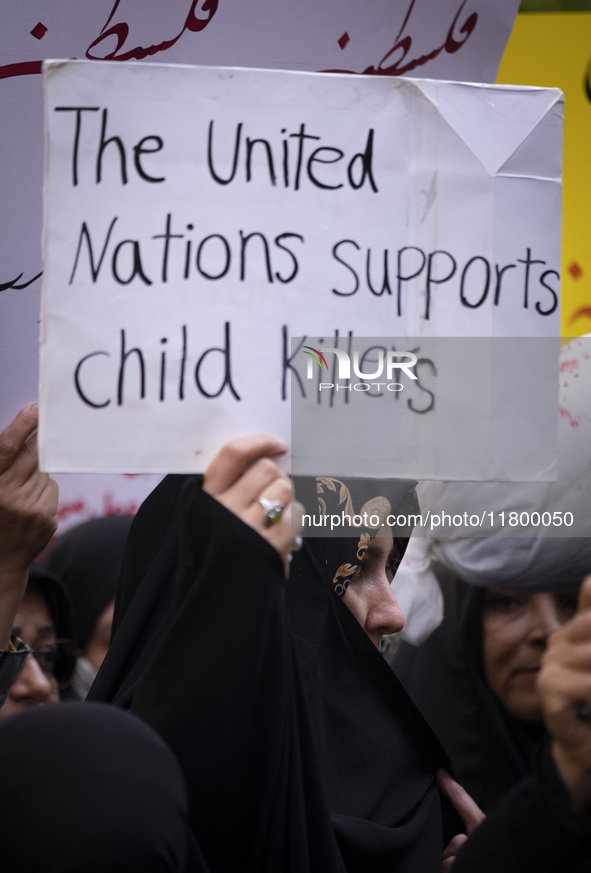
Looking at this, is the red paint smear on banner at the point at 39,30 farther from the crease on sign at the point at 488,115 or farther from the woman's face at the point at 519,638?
the woman's face at the point at 519,638

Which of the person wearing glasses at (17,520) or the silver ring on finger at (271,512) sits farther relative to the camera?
the person wearing glasses at (17,520)

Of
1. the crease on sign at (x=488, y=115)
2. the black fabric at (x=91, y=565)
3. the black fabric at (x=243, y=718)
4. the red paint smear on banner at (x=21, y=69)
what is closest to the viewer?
the black fabric at (x=243, y=718)

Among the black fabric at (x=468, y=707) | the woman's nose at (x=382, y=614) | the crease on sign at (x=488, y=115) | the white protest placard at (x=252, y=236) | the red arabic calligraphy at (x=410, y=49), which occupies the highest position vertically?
the red arabic calligraphy at (x=410, y=49)

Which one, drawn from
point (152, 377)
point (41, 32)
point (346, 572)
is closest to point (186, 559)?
point (152, 377)

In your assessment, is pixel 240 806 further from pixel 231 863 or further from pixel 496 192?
pixel 496 192

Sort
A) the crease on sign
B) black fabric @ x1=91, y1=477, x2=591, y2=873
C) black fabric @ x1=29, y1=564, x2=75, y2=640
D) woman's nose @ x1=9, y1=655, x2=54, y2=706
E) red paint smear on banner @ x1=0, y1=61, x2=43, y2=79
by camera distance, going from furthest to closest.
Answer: black fabric @ x1=29, y1=564, x2=75, y2=640
woman's nose @ x1=9, y1=655, x2=54, y2=706
red paint smear on banner @ x1=0, y1=61, x2=43, y2=79
the crease on sign
black fabric @ x1=91, y1=477, x2=591, y2=873

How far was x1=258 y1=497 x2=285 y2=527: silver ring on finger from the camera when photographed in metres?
0.99

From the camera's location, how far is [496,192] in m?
1.12

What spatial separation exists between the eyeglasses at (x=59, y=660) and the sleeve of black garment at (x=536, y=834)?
1.72 meters

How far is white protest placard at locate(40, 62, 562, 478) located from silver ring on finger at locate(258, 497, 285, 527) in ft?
0.39

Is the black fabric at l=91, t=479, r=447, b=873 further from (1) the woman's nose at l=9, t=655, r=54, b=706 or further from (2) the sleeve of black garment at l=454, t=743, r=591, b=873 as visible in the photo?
(1) the woman's nose at l=9, t=655, r=54, b=706

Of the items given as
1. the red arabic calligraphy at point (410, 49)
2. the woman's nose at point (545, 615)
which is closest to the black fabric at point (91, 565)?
the woman's nose at point (545, 615)

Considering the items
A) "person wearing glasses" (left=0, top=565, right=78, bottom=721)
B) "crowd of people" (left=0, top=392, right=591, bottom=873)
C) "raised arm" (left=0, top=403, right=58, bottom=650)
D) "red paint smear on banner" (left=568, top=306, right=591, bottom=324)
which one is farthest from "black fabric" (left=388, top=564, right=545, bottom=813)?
"raised arm" (left=0, top=403, right=58, bottom=650)

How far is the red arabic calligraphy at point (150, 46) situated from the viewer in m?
1.46
